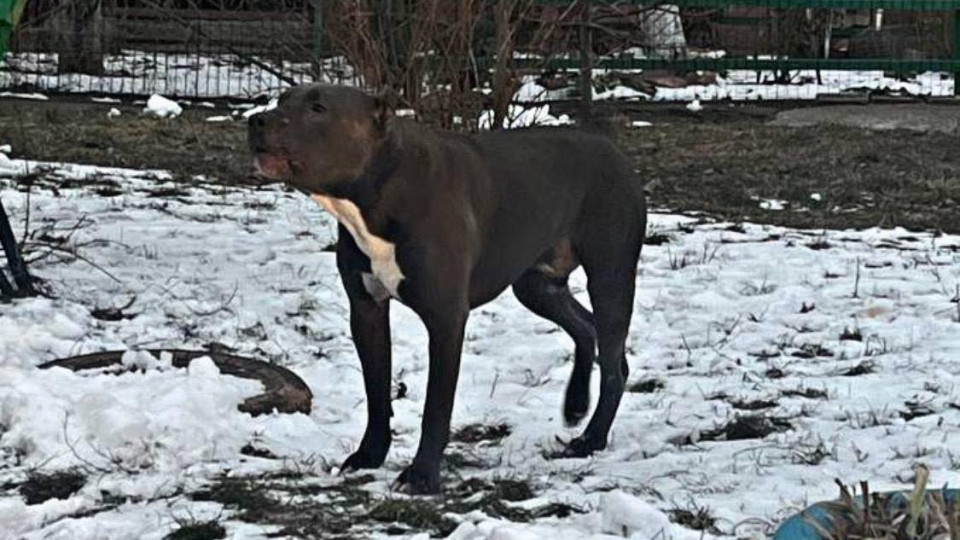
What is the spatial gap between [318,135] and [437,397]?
2.55 feet

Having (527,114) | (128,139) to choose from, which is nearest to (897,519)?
(527,114)

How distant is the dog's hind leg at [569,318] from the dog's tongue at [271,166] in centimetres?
129

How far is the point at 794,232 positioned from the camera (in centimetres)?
886

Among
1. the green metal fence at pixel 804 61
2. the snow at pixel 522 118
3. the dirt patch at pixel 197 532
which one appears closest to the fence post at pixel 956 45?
the green metal fence at pixel 804 61

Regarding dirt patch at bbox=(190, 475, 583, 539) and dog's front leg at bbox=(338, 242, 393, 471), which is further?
dog's front leg at bbox=(338, 242, 393, 471)

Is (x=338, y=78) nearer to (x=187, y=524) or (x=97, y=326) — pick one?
(x=97, y=326)

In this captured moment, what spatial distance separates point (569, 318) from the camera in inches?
217

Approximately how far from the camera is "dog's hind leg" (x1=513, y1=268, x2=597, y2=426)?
549 cm

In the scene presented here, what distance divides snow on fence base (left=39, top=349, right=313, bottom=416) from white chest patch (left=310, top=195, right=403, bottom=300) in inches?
35.9

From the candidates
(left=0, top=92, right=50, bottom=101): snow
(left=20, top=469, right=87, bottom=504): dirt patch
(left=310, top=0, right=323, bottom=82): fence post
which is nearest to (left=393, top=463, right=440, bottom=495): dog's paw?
(left=20, top=469, right=87, bottom=504): dirt patch

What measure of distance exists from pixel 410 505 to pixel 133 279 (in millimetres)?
3141

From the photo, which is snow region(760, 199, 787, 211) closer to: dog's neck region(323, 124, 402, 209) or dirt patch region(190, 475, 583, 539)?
dirt patch region(190, 475, 583, 539)

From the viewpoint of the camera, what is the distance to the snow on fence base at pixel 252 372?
543cm

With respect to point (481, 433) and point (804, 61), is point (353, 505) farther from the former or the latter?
point (804, 61)
